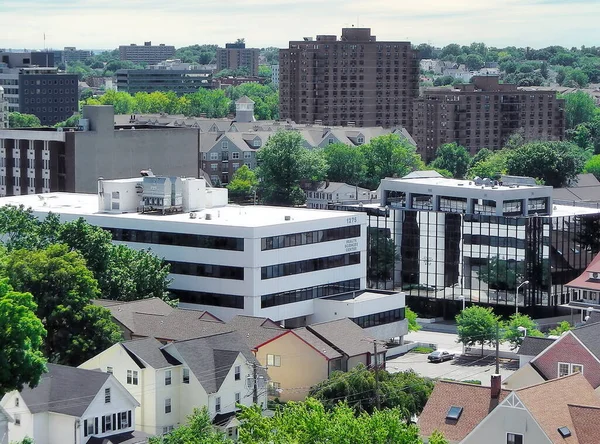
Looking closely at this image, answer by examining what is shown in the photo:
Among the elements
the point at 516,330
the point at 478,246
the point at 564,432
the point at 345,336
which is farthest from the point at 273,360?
the point at 478,246

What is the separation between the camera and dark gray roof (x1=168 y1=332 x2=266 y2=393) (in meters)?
70.3

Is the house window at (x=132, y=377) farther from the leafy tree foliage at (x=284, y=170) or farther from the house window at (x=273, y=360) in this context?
the leafy tree foliage at (x=284, y=170)

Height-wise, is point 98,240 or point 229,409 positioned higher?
point 98,240

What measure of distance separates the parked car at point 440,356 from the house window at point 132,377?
89.9ft

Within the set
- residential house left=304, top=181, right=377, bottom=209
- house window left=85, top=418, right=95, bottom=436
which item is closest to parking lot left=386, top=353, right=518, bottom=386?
house window left=85, top=418, right=95, bottom=436

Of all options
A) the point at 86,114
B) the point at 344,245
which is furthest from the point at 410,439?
the point at 86,114

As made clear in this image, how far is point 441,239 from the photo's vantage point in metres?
112

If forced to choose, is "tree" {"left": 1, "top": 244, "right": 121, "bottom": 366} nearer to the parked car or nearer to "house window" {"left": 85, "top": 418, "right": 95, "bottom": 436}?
"house window" {"left": 85, "top": 418, "right": 95, "bottom": 436}

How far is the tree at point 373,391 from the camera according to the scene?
2685 inches

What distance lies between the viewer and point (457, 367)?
89.4 m

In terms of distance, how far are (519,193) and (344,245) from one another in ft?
77.7

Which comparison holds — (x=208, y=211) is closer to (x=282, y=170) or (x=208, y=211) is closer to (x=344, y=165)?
(x=282, y=170)

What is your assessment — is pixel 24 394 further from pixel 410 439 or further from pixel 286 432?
pixel 410 439

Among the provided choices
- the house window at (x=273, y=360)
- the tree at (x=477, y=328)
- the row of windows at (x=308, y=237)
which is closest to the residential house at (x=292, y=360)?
the house window at (x=273, y=360)
